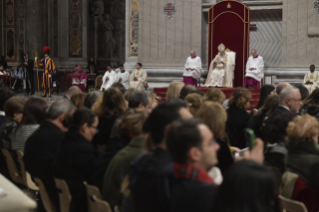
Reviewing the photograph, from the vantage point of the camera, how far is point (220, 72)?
14641mm

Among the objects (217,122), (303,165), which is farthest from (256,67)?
(217,122)

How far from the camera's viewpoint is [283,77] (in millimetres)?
14734

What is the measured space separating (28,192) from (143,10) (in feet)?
36.6

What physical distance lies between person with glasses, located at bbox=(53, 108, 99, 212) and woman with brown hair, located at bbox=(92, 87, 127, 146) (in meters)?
1.04

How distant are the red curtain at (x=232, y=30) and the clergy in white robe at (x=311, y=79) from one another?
6.34ft

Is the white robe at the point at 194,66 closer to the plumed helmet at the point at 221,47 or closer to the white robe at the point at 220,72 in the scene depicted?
the white robe at the point at 220,72

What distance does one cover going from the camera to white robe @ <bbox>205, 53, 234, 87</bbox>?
14.6m

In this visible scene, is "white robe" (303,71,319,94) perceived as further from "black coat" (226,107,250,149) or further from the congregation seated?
the congregation seated

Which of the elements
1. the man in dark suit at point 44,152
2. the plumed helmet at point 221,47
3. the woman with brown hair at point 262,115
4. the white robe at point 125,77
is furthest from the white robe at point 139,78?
the man in dark suit at point 44,152

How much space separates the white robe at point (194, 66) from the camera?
584 inches

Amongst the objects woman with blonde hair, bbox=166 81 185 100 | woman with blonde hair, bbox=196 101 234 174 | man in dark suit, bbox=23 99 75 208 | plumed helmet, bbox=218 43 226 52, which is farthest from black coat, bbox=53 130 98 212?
plumed helmet, bbox=218 43 226 52

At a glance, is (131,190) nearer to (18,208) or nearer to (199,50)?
(18,208)

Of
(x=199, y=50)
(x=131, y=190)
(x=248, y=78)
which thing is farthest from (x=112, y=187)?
(x=199, y=50)

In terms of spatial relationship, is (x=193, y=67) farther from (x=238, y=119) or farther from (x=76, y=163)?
(x=76, y=163)
